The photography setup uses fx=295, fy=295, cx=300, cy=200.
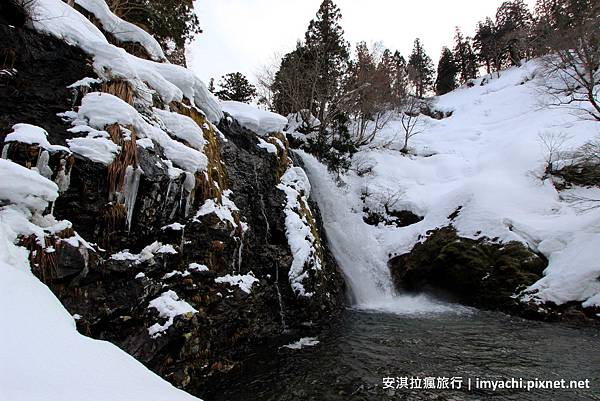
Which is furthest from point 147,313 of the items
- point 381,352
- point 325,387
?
point 381,352

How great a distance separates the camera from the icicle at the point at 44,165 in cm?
390

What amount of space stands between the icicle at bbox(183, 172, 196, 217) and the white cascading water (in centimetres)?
700

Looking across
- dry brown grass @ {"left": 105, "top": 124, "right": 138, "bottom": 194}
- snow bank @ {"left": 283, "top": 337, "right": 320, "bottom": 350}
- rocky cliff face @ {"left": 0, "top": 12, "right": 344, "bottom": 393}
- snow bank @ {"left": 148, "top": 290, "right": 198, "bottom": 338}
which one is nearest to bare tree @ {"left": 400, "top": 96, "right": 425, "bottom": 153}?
snow bank @ {"left": 283, "top": 337, "right": 320, "bottom": 350}

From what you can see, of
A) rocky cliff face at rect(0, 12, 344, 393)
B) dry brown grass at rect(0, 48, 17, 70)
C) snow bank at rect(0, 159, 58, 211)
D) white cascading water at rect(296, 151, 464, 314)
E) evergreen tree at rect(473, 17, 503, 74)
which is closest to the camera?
snow bank at rect(0, 159, 58, 211)

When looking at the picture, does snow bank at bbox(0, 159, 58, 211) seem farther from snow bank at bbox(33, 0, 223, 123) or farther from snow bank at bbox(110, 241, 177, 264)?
snow bank at bbox(33, 0, 223, 123)

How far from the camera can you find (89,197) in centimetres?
432

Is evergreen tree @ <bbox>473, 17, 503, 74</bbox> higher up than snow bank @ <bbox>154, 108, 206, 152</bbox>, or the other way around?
evergreen tree @ <bbox>473, 17, 503, 74</bbox>

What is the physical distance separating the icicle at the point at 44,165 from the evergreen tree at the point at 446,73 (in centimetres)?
5384

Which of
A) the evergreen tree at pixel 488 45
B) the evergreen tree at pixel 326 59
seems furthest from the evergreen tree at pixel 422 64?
the evergreen tree at pixel 326 59

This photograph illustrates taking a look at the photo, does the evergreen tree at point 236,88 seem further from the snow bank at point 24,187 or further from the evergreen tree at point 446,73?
the evergreen tree at point 446,73

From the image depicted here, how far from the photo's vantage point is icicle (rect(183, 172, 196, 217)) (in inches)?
225

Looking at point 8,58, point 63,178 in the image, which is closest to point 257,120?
point 8,58

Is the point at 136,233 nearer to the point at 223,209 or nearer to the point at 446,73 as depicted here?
the point at 223,209

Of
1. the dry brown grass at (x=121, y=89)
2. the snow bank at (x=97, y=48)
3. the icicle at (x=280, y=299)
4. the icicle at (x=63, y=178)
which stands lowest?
the icicle at (x=280, y=299)
